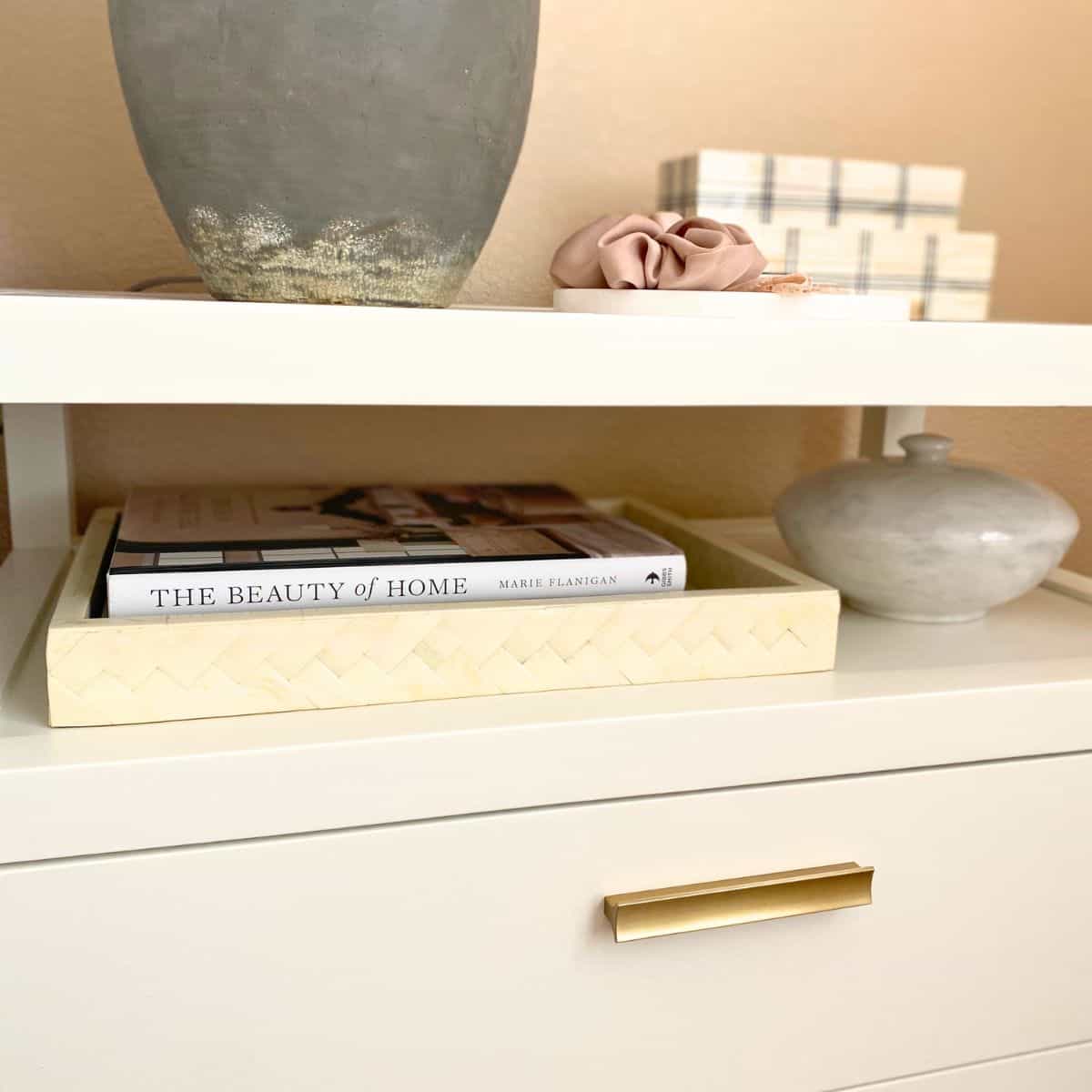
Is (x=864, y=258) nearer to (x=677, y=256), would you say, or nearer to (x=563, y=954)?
(x=677, y=256)

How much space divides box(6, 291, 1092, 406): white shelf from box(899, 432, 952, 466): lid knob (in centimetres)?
20

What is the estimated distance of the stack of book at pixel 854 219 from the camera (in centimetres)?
92

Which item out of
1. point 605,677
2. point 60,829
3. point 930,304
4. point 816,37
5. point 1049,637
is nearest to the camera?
point 60,829

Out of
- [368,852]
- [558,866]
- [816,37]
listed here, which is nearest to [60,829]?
[368,852]

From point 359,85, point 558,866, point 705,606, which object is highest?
point 359,85

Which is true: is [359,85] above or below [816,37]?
below

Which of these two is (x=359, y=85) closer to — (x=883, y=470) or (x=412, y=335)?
(x=412, y=335)

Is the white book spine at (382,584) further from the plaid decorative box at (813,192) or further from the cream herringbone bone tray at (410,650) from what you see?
the plaid decorative box at (813,192)

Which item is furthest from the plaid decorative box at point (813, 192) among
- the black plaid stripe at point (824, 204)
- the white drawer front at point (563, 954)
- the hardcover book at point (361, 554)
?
the white drawer front at point (563, 954)

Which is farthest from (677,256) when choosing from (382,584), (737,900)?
(737,900)

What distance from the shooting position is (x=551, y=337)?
615 mm

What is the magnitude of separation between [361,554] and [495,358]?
176 mm

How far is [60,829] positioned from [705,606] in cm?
39

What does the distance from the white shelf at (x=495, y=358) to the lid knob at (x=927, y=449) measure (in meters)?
0.20
